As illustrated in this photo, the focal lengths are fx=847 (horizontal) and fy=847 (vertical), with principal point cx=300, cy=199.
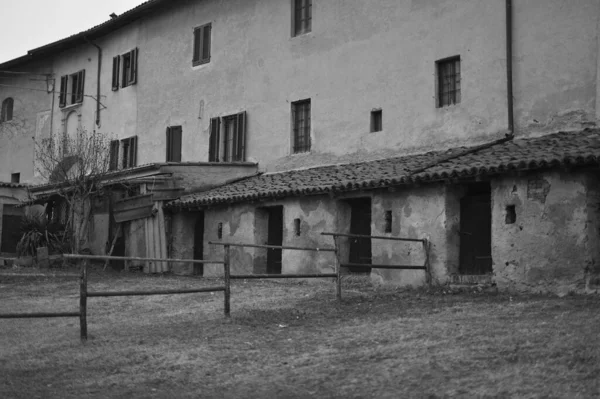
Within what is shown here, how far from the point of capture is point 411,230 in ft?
54.5

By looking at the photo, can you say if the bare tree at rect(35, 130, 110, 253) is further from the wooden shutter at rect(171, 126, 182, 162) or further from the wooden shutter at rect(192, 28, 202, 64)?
the wooden shutter at rect(192, 28, 202, 64)

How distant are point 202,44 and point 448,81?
384 inches

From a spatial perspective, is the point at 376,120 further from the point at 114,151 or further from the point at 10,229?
the point at 10,229

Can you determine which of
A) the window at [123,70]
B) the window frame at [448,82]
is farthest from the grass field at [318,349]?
the window at [123,70]

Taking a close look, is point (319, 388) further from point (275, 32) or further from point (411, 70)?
point (275, 32)

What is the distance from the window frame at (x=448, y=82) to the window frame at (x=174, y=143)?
33.3 ft

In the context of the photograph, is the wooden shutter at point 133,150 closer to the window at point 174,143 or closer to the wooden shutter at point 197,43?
the window at point 174,143

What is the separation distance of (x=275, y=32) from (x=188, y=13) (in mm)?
4496

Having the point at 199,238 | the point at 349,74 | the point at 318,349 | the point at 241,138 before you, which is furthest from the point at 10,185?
the point at 318,349

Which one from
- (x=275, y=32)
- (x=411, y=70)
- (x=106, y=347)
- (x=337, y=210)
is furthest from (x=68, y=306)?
(x=275, y=32)

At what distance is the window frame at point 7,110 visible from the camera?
34969 mm

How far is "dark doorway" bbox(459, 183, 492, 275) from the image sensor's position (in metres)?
16.1

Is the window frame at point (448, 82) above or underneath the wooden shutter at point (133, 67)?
underneath

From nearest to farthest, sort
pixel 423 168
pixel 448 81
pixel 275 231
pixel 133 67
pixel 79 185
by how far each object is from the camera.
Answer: pixel 423 168 → pixel 448 81 → pixel 275 231 → pixel 79 185 → pixel 133 67
